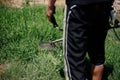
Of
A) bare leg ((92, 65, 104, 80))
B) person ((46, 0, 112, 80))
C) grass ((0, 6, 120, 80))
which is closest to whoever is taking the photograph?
person ((46, 0, 112, 80))

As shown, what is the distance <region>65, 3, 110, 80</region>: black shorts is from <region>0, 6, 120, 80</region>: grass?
3.88 ft

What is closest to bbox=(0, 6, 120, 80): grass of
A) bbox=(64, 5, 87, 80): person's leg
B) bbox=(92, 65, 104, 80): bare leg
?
bbox=(92, 65, 104, 80): bare leg

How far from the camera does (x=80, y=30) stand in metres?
2.69

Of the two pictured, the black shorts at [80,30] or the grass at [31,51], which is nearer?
the black shorts at [80,30]

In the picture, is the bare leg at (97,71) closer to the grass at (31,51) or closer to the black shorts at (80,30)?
the black shorts at (80,30)

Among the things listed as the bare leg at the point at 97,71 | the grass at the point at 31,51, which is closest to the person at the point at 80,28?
the bare leg at the point at 97,71

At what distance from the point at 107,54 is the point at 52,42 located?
0.87 m

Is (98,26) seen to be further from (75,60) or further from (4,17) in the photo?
(4,17)

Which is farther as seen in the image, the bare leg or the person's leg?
the bare leg

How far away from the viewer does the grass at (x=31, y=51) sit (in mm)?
4012

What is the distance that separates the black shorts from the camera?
267cm

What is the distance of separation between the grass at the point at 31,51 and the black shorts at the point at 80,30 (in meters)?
1.18

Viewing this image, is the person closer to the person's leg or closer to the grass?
the person's leg

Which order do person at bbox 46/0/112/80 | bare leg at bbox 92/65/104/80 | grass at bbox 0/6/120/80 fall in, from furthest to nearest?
grass at bbox 0/6/120/80 → bare leg at bbox 92/65/104/80 → person at bbox 46/0/112/80
